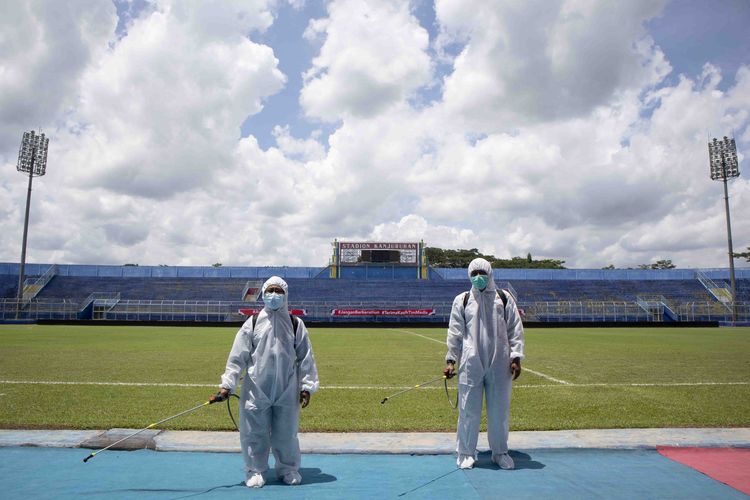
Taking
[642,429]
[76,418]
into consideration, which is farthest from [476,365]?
[76,418]

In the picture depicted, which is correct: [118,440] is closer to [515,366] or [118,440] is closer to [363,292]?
[515,366]

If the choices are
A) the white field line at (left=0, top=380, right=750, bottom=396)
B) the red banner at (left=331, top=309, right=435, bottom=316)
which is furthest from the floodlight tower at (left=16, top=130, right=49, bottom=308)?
the white field line at (left=0, top=380, right=750, bottom=396)

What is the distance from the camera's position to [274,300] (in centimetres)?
421

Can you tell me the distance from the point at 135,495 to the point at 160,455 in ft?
3.25

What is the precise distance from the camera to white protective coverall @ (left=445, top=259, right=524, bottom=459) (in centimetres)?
445

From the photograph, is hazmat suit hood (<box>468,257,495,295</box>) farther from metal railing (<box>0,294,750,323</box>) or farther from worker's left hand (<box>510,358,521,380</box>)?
metal railing (<box>0,294,750,323</box>)

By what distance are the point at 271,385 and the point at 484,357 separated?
193cm

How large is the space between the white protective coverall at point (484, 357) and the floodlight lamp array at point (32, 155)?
5156cm

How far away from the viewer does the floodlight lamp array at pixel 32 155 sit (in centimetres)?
4519

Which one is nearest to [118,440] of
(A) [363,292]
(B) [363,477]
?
(B) [363,477]

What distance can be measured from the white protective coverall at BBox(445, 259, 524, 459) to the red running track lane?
64.3 inches

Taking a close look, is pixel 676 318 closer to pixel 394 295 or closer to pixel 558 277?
pixel 558 277

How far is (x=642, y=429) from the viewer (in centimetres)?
539

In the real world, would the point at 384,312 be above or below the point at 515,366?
below
